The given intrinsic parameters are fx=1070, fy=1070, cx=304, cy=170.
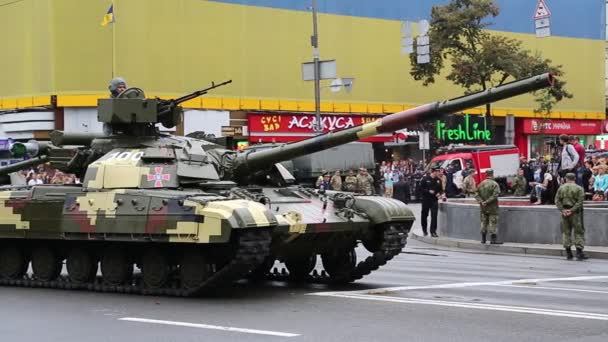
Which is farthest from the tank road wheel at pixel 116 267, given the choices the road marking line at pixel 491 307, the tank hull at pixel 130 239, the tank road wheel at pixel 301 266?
the road marking line at pixel 491 307

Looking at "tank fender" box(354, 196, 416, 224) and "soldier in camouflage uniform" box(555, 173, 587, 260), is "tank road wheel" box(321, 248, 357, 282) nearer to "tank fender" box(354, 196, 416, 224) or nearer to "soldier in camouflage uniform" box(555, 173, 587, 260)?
"tank fender" box(354, 196, 416, 224)

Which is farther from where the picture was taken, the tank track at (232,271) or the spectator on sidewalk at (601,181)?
the spectator on sidewalk at (601,181)

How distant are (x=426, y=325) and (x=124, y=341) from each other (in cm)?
314

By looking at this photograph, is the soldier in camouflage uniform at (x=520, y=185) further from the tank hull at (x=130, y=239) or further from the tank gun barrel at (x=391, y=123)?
the tank hull at (x=130, y=239)

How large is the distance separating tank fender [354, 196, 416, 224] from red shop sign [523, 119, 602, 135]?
136ft

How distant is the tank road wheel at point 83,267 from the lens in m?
15.3

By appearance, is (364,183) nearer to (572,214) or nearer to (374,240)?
(572,214)

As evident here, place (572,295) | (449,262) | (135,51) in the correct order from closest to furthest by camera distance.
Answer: (572,295) → (449,262) → (135,51)

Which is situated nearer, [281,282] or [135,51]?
[281,282]

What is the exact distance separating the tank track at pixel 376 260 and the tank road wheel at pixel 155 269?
2.61m

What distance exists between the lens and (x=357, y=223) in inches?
592

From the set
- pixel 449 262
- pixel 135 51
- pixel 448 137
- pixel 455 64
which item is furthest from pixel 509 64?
pixel 449 262

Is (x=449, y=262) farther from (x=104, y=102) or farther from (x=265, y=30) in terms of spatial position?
(x=265, y=30)

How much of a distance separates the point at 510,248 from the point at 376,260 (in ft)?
27.9
